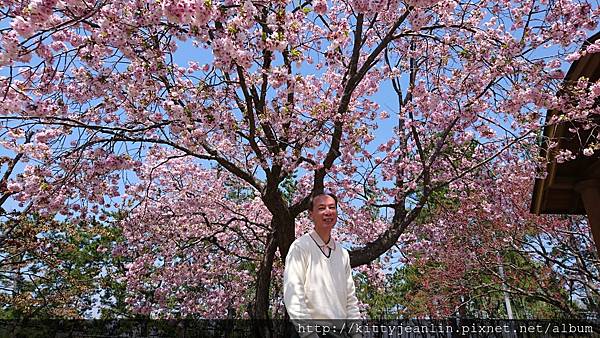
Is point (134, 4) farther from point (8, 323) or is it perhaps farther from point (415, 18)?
point (8, 323)

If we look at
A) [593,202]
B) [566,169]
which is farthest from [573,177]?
[593,202]

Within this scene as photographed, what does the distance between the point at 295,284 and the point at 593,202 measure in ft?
14.5

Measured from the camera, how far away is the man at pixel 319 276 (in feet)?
7.43

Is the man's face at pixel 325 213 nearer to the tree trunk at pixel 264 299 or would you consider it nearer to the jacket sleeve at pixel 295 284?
the jacket sleeve at pixel 295 284

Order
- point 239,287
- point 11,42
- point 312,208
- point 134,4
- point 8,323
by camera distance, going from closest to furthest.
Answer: point 312,208, point 11,42, point 134,4, point 8,323, point 239,287

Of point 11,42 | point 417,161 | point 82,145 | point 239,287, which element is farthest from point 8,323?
point 417,161

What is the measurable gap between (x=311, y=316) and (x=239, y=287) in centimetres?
923

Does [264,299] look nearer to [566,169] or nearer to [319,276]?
[319,276]

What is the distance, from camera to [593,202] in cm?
503

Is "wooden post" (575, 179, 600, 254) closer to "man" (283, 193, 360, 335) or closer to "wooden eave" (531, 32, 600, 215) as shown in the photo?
"wooden eave" (531, 32, 600, 215)

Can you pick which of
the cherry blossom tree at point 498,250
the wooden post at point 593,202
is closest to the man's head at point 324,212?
the wooden post at point 593,202

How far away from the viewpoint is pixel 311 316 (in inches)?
88.9

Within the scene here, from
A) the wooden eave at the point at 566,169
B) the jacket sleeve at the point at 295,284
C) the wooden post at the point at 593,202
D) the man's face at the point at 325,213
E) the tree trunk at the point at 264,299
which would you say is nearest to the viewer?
the jacket sleeve at the point at 295,284

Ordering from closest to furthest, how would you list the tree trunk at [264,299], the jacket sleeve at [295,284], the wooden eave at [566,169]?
the jacket sleeve at [295,284], the wooden eave at [566,169], the tree trunk at [264,299]
